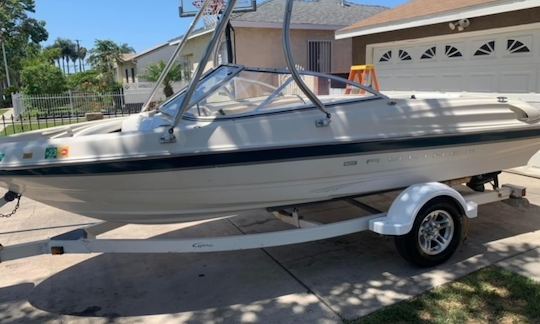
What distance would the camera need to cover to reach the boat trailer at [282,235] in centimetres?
370

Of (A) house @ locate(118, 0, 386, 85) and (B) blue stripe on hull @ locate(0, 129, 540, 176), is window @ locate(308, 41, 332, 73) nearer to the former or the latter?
(A) house @ locate(118, 0, 386, 85)

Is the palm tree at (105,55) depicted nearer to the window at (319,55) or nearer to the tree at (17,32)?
the tree at (17,32)

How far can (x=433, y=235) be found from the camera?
4.27 m

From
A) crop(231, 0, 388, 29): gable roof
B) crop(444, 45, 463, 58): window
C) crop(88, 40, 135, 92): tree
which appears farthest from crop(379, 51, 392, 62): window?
crop(88, 40, 135, 92): tree

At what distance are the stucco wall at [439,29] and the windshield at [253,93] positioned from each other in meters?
4.85

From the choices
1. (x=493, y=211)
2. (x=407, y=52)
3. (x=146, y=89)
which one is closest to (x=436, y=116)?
(x=493, y=211)

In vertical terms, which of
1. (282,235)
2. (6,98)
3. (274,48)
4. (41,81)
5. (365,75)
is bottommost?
(282,235)

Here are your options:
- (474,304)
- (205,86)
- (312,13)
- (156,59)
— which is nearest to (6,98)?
(156,59)

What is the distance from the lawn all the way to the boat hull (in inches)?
43.2

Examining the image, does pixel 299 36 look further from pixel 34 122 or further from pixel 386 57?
pixel 34 122

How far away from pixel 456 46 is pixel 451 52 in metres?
0.17

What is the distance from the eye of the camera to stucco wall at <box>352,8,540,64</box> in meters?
7.66

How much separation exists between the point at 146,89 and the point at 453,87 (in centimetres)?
2076

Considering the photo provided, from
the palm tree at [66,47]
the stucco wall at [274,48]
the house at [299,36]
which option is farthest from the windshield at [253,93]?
the palm tree at [66,47]
